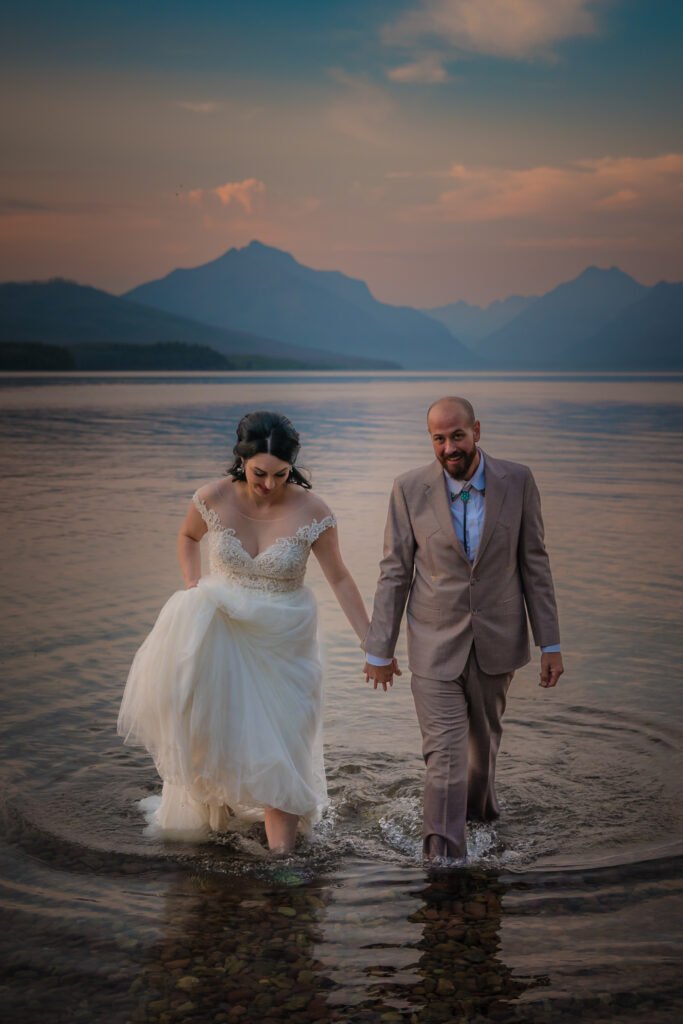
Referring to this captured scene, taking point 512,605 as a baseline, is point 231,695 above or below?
below

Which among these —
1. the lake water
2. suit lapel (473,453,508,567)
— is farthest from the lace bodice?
the lake water

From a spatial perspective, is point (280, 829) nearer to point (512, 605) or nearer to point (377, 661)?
point (377, 661)

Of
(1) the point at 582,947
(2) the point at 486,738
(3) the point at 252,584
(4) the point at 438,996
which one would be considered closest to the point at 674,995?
(1) the point at 582,947

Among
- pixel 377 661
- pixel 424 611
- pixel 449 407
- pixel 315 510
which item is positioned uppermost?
pixel 449 407

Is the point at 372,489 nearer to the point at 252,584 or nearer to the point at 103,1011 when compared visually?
the point at 252,584

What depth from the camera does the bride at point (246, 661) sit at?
5305 mm

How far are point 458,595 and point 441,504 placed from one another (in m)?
0.44

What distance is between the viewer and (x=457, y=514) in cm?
512

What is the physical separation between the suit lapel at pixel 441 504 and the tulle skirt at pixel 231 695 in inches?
37.3

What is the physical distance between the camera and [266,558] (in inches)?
216

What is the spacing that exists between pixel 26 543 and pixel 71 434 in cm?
2009

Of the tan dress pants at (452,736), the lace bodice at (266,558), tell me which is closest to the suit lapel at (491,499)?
the tan dress pants at (452,736)

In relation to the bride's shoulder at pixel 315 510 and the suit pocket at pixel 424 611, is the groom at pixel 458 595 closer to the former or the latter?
the suit pocket at pixel 424 611

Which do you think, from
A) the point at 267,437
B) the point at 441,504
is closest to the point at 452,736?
the point at 441,504
